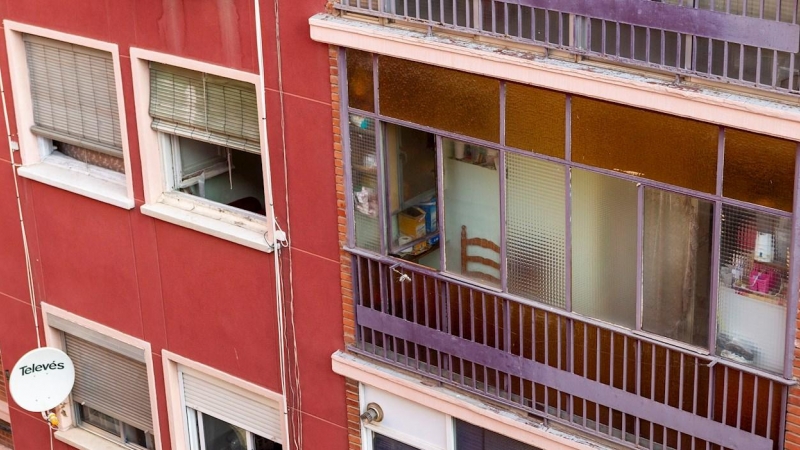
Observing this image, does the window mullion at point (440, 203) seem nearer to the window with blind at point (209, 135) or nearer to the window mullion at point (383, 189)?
the window mullion at point (383, 189)

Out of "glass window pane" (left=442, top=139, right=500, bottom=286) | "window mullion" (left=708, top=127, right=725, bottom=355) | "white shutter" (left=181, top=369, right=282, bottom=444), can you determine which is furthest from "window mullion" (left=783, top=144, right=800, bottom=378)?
"white shutter" (left=181, top=369, right=282, bottom=444)

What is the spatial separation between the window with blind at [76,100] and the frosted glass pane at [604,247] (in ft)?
17.8

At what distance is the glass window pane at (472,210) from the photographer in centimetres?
1100

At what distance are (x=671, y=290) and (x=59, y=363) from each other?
24.0 ft

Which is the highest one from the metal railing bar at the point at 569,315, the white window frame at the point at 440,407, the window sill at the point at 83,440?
A: the metal railing bar at the point at 569,315

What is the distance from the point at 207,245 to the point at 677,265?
500 cm

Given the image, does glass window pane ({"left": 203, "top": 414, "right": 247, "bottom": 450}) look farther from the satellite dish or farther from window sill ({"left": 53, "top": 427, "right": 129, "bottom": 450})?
the satellite dish

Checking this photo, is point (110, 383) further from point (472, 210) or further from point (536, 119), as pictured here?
point (536, 119)

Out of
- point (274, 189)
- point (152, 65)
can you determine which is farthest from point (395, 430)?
point (152, 65)

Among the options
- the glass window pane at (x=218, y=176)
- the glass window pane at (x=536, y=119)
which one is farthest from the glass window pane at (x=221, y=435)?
the glass window pane at (x=536, y=119)

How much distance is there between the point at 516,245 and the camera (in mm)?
10953

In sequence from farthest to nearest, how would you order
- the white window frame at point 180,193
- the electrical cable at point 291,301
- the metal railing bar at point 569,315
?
the white window frame at point 180,193
the electrical cable at point 291,301
the metal railing bar at point 569,315

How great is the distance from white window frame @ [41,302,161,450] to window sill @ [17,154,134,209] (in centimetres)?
151

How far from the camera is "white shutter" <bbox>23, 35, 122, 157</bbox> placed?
13.8 metres
